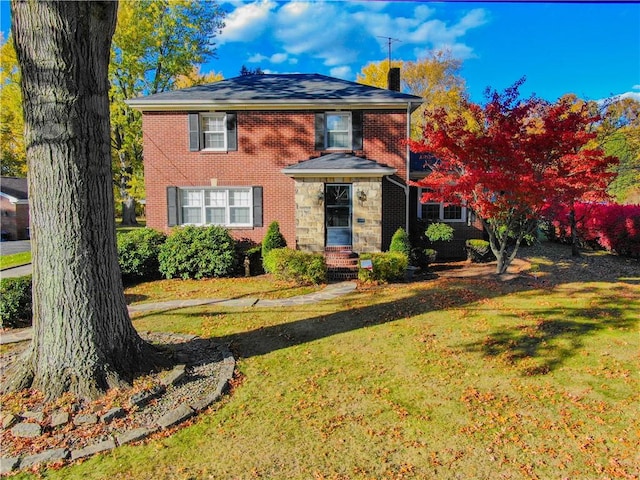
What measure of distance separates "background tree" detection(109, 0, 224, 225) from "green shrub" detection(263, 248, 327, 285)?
16590mm

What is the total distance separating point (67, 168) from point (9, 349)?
3.67 metres

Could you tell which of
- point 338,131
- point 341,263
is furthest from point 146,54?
point 341,263

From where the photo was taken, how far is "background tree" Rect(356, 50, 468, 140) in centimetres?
2983

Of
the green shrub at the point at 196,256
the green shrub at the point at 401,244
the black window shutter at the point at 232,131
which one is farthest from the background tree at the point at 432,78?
the green shrub at the point at 196,256

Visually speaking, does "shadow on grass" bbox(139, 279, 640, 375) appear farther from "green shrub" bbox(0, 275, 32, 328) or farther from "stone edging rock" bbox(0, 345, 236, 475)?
"green shrub" bbox(0, 275, 32, 328)

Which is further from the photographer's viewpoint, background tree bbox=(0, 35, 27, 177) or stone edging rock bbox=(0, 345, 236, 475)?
background tree bbox=(0, 35, 27, 177)

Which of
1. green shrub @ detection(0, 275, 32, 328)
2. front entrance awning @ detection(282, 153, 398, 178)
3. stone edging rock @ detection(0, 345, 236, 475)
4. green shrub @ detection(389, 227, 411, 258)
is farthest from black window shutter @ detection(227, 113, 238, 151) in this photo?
stone edging rock @ detection(0, 345, 236, 475)

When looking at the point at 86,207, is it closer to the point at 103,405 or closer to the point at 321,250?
the point at 103,405

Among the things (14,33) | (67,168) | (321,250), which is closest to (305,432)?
(67,168)

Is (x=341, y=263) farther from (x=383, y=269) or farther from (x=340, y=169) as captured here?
(x=340, y=169)

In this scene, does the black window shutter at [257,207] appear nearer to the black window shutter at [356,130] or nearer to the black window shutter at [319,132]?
the black window shutter at [319,132]

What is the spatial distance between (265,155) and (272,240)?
3.10 m

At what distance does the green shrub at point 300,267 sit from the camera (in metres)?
10.8

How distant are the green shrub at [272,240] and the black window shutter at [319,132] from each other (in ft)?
10.1
